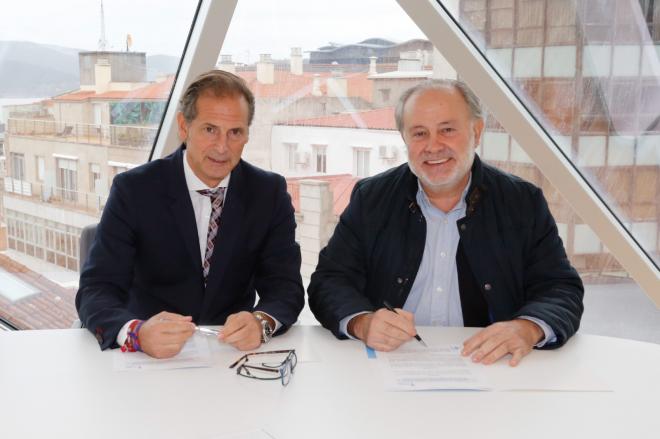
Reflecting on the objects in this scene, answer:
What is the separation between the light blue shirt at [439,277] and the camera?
2.79 meters

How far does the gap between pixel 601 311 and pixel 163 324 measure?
4.09 metres

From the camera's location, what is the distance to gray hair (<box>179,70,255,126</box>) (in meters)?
2.82

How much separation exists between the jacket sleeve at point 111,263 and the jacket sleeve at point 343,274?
71 cm

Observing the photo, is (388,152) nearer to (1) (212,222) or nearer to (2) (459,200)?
(2) (459,200)

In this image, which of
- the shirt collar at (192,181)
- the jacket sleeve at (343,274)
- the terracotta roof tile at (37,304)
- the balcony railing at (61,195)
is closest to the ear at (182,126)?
the shirt collar at (192,181)

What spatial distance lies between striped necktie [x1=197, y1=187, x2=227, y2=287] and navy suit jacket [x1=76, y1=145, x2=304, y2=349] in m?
0.04

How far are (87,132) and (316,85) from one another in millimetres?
1677

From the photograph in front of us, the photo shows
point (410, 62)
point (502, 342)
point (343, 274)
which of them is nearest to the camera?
point (502, 342)

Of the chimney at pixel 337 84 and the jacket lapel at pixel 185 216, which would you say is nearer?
the jacket lapel at pixel 185 216

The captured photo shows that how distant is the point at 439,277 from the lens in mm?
→ 2795

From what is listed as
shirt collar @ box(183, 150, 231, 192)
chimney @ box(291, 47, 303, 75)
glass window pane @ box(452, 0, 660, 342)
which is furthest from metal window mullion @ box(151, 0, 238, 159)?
shirt collar @ box(183, 150, 231, 192)

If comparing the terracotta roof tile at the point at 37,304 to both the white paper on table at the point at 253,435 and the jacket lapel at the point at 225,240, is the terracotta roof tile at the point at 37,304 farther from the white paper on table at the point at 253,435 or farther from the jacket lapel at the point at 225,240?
the white paper on table at the point at 253,435

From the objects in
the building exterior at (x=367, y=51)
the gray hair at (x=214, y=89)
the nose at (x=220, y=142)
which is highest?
the building exterior at (x=367, y=51)

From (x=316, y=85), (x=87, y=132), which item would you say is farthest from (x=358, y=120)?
(x=87, y=132)
